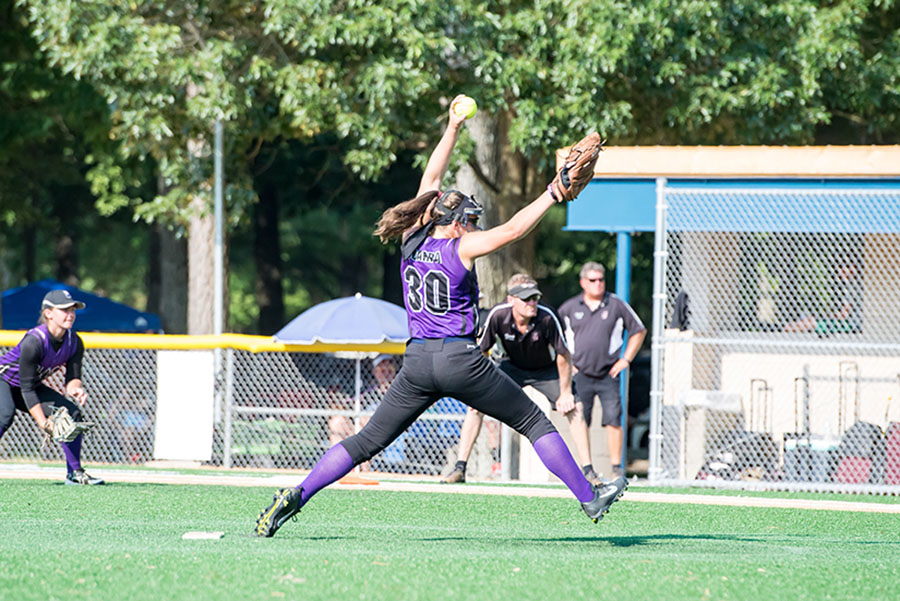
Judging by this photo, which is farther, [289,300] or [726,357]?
[289,300]

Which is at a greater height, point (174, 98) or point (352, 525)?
point (174, 98)

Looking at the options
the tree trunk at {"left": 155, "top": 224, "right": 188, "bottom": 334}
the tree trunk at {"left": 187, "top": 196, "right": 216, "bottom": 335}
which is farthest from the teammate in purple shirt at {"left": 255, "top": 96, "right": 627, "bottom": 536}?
the tree trunk at {"left": 155, "top": 224, "right": 188, "bottom": 334}

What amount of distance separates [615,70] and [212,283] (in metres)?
7.13

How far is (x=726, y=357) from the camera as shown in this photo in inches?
525

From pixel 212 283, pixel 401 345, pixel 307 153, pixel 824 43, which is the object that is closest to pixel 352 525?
pixel 401 345

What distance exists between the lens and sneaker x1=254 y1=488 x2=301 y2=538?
7.02 meters

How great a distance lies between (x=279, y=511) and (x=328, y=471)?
346 mm

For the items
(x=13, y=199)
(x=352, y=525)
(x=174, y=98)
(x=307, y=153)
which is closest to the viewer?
(x=352, y=525)

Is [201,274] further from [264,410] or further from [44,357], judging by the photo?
[44,357]

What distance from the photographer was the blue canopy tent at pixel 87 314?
2181 centimetres

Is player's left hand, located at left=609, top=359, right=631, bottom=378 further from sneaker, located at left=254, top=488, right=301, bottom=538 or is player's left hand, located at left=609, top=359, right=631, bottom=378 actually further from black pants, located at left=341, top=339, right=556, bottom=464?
sneaker, located at left=254, top=488, right=301, bottom=538

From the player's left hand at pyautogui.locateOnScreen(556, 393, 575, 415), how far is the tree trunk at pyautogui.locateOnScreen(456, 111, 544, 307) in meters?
5.25

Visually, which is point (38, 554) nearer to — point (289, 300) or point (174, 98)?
point (174, 98)

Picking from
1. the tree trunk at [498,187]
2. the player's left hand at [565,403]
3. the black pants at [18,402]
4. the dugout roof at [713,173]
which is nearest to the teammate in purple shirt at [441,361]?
the player's left hand at [565,403]
